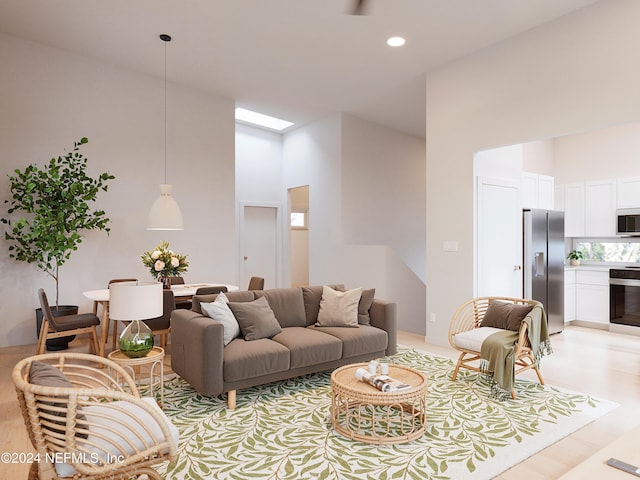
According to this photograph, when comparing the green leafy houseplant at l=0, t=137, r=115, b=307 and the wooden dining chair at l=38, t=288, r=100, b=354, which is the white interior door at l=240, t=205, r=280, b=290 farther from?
the wooden dining chair at l=38, t=288, r=100, b=354

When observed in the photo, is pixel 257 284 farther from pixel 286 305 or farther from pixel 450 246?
pixel 450 246

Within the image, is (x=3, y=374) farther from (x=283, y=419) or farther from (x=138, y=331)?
(x=283, y=419)

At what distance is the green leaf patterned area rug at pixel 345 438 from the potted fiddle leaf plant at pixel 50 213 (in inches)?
93.8

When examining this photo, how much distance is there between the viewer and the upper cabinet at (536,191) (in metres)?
5.79

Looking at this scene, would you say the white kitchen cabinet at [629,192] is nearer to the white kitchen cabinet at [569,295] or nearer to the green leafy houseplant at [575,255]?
the green leafy houseplant at [575,255]

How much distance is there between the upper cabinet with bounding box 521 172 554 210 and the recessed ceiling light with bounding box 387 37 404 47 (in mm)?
2540

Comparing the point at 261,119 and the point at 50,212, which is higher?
the point at 261,119

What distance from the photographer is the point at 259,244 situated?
833cm

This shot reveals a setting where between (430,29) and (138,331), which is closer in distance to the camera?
(138,331)

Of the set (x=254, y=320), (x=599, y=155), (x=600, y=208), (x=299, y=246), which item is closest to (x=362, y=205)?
(x=600, y=208)

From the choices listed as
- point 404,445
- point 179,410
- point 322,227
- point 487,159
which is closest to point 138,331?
point 179,410

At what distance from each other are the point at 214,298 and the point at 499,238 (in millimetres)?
3512

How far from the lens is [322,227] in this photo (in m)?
7.54

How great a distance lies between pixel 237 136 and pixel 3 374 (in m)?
5.34
